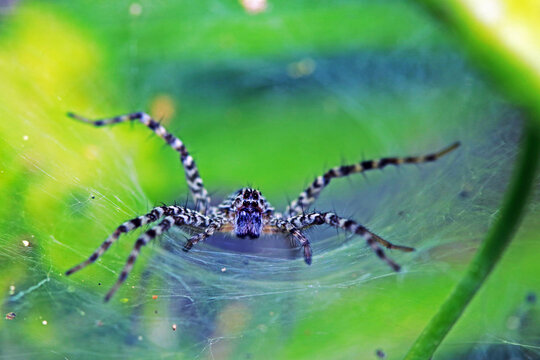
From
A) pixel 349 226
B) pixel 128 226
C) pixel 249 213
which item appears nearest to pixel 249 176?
pixel 249 213

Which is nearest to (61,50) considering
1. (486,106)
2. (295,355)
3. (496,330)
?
(295,355)

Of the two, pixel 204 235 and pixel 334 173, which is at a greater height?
pixel 334 173

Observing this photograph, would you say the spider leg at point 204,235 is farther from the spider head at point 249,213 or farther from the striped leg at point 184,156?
the striped leg at point 184,156

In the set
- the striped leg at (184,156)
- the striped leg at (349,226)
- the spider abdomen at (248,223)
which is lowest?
the striped leg at (349,226)

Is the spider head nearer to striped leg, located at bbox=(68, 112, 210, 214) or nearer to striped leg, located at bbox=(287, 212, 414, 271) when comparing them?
striped leg, located at bbox=(287, 212, 414, 271)

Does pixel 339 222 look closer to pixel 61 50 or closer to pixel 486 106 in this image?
pixel 486 106

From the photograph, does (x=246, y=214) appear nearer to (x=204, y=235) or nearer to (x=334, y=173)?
(x=204, y=235)

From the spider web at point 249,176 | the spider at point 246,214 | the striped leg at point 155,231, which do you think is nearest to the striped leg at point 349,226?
the spider at point 246,214

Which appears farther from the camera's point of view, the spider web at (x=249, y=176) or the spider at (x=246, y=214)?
the spider at (x=246, y=214)
